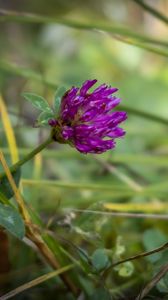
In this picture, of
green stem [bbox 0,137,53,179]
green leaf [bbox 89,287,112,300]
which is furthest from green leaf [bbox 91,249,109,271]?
green stem [bbox 0,137,53,179]

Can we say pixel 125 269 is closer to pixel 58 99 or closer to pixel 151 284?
pixel 151 284

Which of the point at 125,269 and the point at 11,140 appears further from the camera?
the point at 11,140

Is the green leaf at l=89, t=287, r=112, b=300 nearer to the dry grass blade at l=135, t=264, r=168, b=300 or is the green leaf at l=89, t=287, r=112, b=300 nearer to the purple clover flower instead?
the dry grass blade at l=135, t=264, r=168, b=300

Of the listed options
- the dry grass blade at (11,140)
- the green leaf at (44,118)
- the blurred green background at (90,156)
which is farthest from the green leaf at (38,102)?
the dry grass blade at (11,140)

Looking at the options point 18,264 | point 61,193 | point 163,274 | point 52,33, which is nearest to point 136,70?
point 52,33

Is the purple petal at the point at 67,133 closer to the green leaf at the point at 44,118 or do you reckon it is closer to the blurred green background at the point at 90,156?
the green leaf at the point at 44,118

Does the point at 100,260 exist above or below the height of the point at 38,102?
below

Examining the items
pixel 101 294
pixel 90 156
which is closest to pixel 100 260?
pixel 101 294
